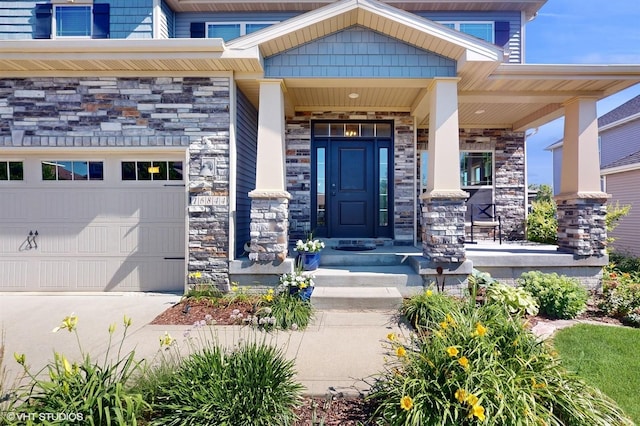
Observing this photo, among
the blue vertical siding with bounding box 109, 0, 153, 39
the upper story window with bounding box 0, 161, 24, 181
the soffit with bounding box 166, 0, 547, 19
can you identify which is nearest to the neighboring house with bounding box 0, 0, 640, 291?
the upper story window with bounding box 0, 161, 24, 181

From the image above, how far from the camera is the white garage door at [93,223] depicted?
218 inches

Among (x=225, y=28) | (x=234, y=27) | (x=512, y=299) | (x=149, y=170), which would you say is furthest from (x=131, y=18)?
(x=512, y=299)

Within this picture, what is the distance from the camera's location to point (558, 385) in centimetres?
219

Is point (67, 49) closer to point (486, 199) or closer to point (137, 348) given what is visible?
point (137, 348)

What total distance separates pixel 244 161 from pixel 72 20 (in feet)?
19.6

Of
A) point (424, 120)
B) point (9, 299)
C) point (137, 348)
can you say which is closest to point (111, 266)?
point (9, 299)

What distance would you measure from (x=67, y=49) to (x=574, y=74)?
7431 mm

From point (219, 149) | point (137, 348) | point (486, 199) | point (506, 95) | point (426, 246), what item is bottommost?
point (137, 348)

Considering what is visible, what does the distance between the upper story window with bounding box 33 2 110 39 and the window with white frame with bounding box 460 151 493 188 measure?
349 inches

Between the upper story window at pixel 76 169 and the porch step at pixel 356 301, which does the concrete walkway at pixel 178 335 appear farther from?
the upper story window at pixel 76 169

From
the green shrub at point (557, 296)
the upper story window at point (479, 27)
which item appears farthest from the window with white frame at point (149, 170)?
the upper story window at point (479, 27)

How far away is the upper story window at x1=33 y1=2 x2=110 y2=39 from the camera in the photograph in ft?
26.0

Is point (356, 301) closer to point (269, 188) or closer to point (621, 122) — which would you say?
point (269, 188)

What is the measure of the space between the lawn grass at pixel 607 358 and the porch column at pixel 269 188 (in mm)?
3583
